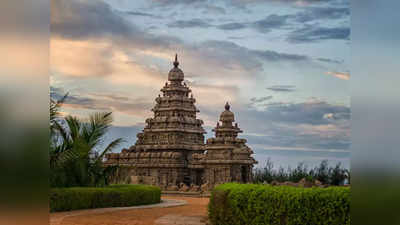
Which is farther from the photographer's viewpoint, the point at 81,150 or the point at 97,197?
the point at 97,197

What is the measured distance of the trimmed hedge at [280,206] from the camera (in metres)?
7.00

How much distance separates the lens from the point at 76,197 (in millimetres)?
11953

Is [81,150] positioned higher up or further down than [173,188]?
higher up

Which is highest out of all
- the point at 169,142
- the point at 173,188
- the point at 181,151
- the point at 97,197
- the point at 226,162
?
the point at 169,142

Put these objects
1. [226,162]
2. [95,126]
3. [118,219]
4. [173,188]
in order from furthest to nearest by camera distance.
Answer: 1. [173,188]
2. [226,162]
3. [95,126]
4. [118,219]

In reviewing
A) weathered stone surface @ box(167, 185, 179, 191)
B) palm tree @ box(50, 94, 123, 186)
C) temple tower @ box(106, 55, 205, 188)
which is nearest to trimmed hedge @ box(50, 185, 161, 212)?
palm tree @ box(50, 94, 123, 186)

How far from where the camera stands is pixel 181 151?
25.8 metres

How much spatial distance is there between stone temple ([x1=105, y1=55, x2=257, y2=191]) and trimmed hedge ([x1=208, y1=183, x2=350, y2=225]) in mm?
13442

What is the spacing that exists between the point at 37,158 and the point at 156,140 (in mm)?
23264

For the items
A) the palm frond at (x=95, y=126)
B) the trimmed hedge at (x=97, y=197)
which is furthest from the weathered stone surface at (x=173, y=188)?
the palm frond at (x=95, y=126)

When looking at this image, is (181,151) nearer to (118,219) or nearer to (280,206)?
(118,219)

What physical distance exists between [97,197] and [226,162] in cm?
1016

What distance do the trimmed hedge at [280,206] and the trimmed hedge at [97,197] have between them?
415cm

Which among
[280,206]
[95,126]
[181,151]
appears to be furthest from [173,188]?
[280,206]
